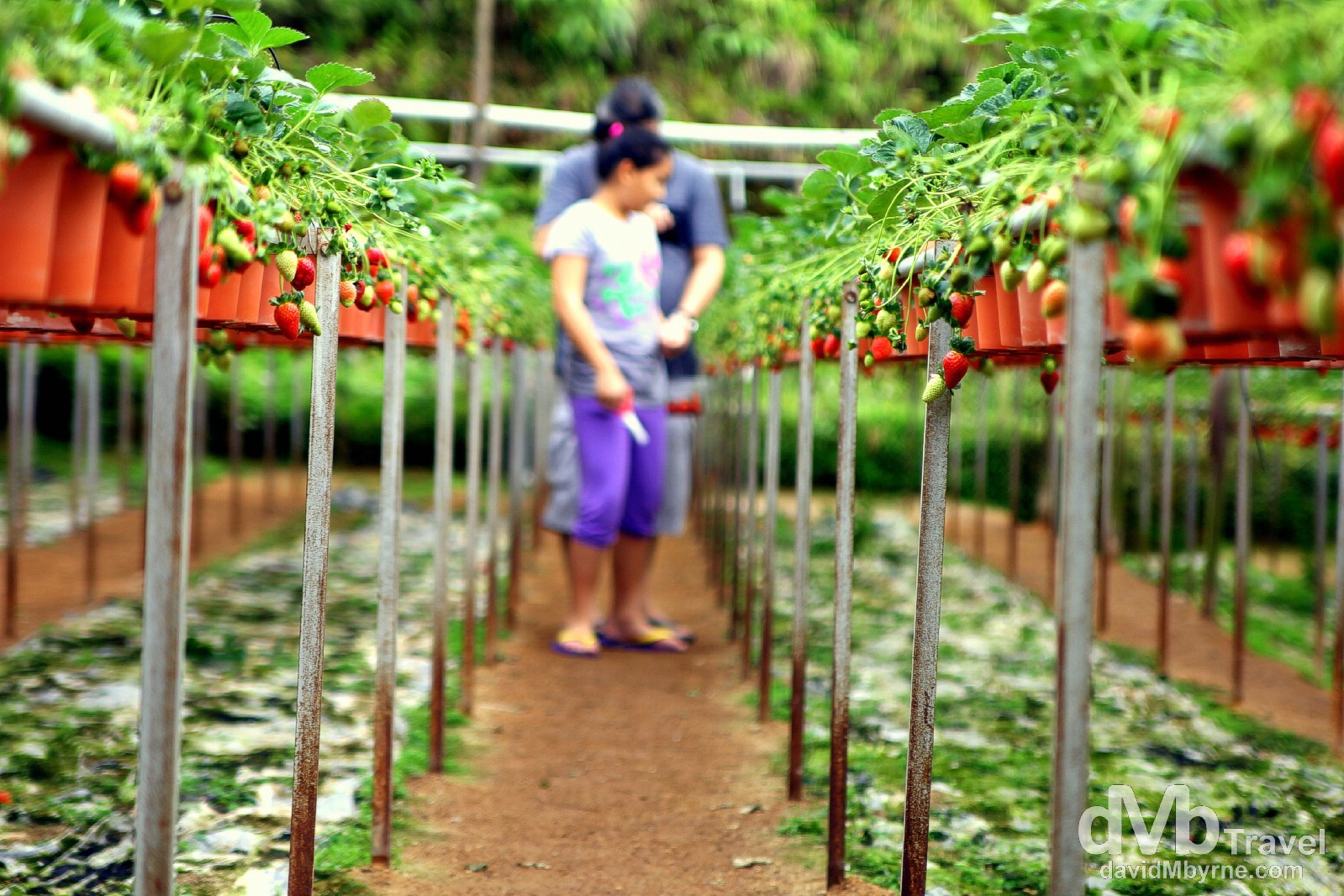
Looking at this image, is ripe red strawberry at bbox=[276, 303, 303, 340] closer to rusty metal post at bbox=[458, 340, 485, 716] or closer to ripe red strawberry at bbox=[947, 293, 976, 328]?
ripe red strawberry at bbox=[947, 293, 976, 328]

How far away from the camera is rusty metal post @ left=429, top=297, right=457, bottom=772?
2938 millimetres

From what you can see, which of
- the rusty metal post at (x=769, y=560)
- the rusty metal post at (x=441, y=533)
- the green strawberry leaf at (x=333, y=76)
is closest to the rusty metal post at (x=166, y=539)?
the green strawberry leaf at (x=333, y=76)

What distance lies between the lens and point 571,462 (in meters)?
4.41

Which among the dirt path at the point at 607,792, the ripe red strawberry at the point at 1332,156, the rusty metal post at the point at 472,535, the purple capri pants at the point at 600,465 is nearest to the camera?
the ripe red strawberry at the point at 1332,156

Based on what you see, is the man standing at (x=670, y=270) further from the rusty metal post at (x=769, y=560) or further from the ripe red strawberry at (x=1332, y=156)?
the ripe red strawberry at (x=1332, y=156)

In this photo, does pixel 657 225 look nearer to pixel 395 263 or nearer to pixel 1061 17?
pixel 395 263

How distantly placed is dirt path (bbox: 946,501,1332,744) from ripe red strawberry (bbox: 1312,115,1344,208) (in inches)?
138

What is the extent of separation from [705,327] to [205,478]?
5420mm

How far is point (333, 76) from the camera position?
1.70 meters

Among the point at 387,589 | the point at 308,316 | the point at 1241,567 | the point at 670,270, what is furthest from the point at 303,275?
the point at 1241,567

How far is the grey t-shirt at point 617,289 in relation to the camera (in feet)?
13.2

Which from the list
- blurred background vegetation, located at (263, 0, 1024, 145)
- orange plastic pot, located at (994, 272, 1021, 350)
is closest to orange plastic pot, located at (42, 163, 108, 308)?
orange plastic pot, located at (994, 272, 1021, 350)

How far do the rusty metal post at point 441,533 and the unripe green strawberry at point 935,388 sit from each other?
1.43m

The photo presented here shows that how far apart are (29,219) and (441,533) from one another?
6.25 feet
